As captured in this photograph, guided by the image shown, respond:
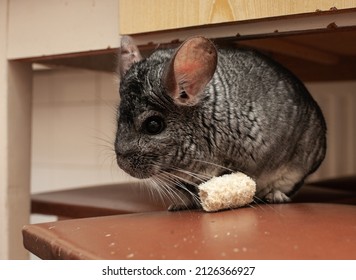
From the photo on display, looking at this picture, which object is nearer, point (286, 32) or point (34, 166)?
point (286, 32)

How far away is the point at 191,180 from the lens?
1.06 m

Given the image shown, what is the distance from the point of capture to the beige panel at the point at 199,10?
92cm

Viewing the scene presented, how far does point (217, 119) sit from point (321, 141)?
29cm

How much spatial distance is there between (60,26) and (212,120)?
368 mm

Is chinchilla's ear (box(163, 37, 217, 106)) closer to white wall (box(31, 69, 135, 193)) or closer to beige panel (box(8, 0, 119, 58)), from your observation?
beige panel (box(8, 0, 119, 58))

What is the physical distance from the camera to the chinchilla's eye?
993 millimetres

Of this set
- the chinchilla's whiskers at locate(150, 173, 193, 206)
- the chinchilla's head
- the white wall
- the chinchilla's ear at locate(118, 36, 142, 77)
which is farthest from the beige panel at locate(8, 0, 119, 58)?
the white wall

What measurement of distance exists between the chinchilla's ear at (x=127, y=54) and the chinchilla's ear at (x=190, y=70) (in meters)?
0.16

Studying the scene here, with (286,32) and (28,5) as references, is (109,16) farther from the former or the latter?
(286,32)

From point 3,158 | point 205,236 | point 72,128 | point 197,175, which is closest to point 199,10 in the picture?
point 197,175

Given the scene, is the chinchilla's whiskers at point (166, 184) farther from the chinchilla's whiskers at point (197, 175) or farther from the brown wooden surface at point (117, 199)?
the brown wooden surface at point (117, 199)
